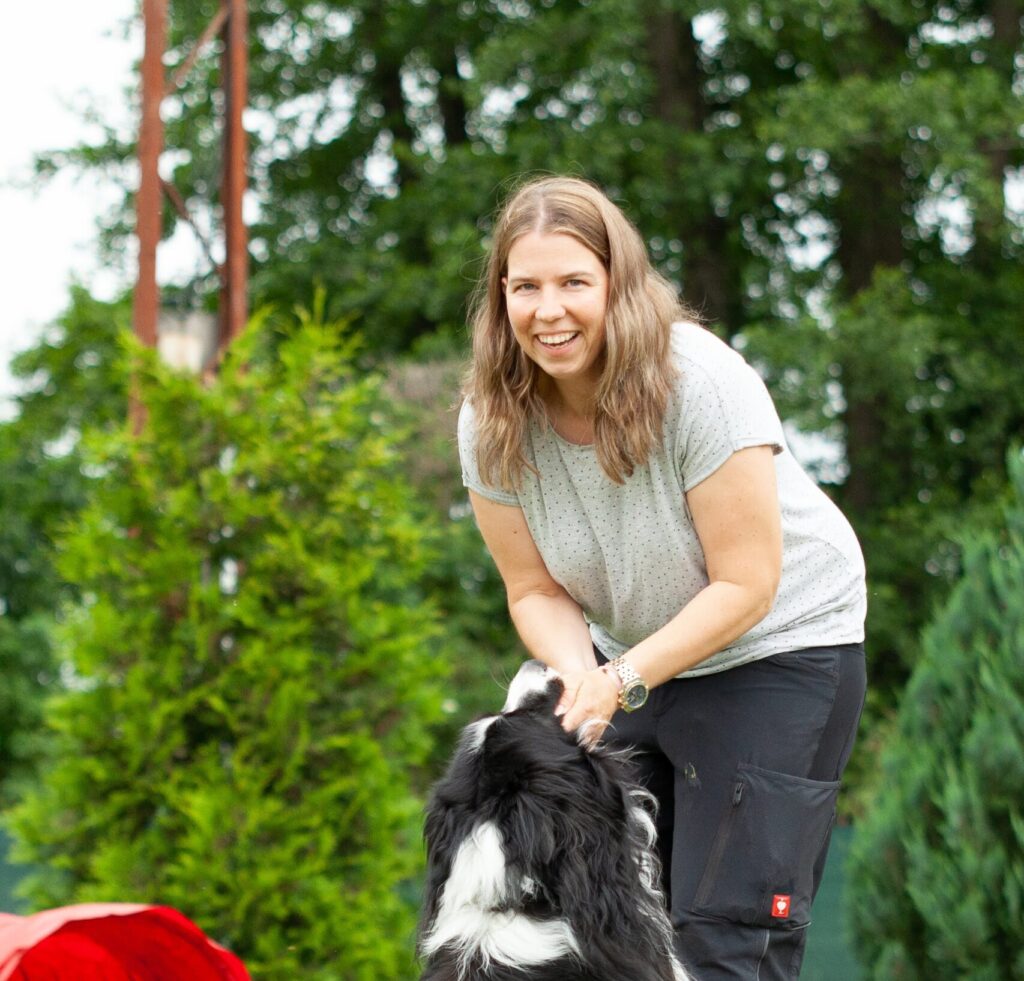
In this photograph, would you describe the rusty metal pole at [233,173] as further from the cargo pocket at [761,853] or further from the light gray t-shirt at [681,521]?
the cargo pocket at [761,853]

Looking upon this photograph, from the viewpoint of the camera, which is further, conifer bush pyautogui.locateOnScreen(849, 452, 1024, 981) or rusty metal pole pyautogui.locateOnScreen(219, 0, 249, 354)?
rusty metal pole pyautogui.locateOnScreen(219, 0, 249, 354)

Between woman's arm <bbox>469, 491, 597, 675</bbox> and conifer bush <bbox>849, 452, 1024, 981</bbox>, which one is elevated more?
woman's arm <bbox>469, 491, 597, 675</bbox>

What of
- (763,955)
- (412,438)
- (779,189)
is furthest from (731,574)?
(779,189)

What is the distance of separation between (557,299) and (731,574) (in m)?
0.60

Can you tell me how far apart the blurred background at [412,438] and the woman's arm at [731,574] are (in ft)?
4.35

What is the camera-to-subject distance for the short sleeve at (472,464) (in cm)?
288

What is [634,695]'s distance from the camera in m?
2.54

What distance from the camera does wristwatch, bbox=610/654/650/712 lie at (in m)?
2.53

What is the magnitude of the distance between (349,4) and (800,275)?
6137 millimetres

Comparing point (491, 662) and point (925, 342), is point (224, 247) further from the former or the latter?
point (925, 342)

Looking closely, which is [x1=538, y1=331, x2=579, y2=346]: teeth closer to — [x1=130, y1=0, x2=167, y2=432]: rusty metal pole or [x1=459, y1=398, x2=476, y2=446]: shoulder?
[x1=459, y1=398, x2=476, y2=446]: shoulder

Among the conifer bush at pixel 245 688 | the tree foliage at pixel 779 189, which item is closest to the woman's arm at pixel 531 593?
the conifer bush at pixel 245 688

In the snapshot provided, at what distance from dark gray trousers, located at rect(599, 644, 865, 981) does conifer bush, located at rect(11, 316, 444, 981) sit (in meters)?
2.46

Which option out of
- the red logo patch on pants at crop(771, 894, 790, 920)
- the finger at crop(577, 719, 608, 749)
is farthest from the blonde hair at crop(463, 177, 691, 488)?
the red logo patch on pants at crop(771, 894, 790, 920)
